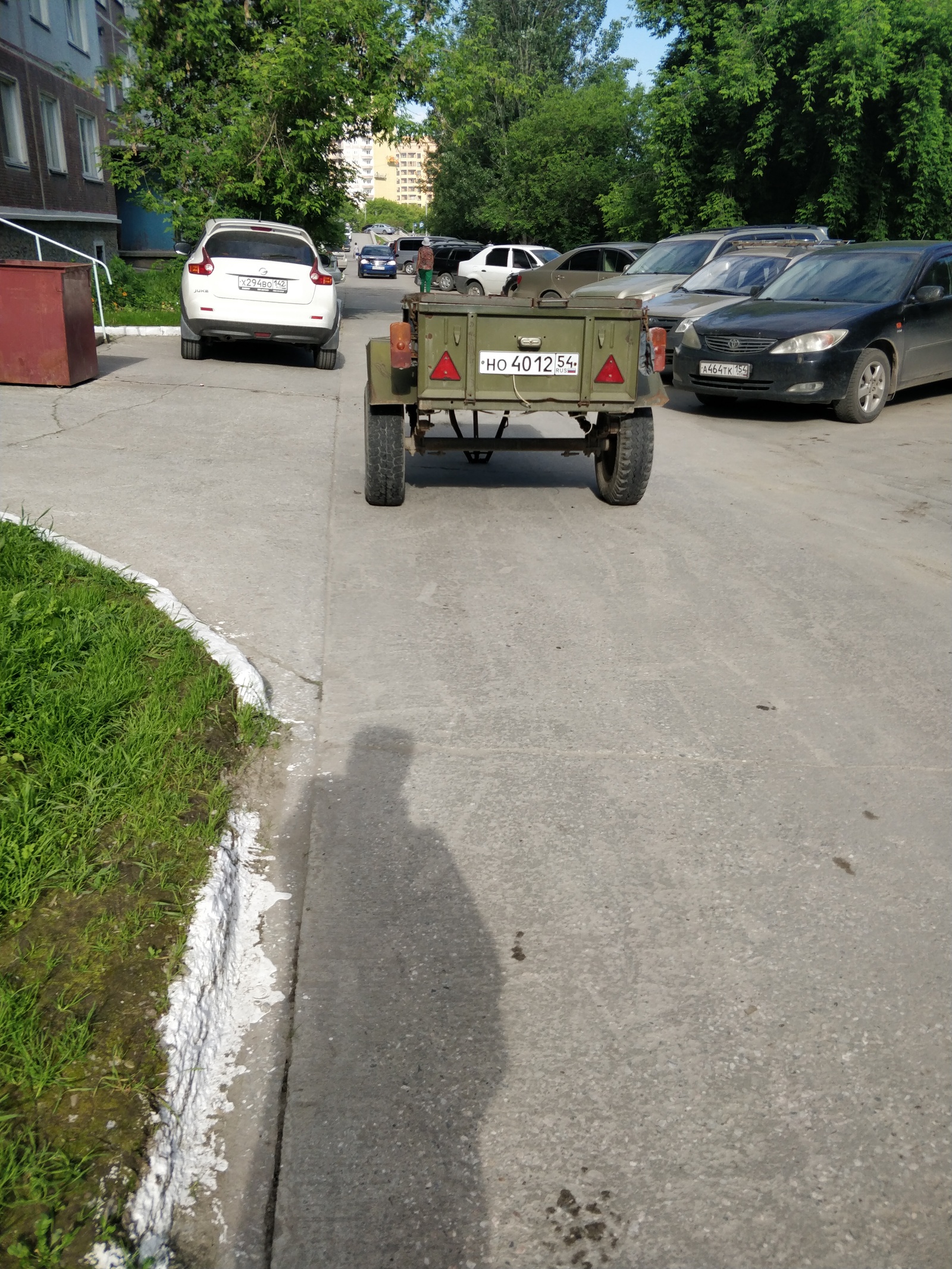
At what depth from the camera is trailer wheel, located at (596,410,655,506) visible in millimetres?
7516

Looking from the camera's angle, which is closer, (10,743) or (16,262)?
(10,743)

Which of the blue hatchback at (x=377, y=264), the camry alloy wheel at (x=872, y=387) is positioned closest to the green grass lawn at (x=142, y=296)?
the camry alloy wheel at (x=872, y=387)

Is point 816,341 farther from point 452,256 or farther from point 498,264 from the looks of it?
point 452,256

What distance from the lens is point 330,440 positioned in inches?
390

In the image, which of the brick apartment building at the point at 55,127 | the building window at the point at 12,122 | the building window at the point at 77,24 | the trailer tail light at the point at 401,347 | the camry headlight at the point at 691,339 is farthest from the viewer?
the building window at the point at 77,24

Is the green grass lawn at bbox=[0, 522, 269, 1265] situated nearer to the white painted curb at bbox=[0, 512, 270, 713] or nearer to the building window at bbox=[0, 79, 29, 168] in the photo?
the white painted curb at bbox=[0, 512, 270, 713]

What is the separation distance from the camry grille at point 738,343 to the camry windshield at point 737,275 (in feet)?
9.99

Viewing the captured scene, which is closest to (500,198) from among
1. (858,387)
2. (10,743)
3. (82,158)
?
(82,158)

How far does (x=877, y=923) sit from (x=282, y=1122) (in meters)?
1.71

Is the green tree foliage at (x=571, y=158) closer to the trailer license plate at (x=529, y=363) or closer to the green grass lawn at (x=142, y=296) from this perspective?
the green grass lawn at (x=142, y=296)

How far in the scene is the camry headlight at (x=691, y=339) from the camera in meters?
12.1

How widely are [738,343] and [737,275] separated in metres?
3.84

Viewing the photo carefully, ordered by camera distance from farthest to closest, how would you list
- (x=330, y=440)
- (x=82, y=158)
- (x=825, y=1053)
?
(x=82, y=158) < (x=330, y=440) < (x=825, y=1053)

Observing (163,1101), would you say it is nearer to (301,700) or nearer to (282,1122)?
(282,1122)
